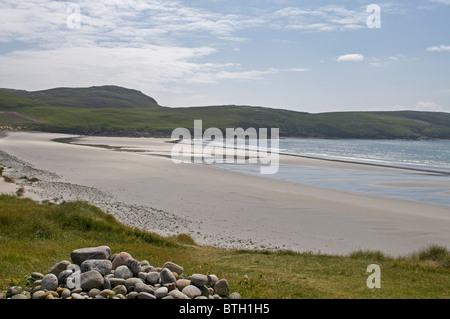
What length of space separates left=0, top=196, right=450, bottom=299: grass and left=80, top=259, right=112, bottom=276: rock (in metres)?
1.33

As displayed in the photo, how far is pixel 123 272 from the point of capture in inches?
362

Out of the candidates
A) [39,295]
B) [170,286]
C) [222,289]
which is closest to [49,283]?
[39,295]

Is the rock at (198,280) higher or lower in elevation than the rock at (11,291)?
higher

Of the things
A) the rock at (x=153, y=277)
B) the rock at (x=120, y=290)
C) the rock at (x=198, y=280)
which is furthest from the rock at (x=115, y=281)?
the rock at (x=198, y=280)

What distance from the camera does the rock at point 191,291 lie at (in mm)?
8454

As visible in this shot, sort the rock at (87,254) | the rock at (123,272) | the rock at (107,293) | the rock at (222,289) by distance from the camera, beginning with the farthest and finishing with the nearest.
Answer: the rock at (87,254) < the rock at (123,272) < the rock at (222,289) < the rock at (107,293)

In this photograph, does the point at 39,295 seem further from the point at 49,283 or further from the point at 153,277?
the point at 153,277

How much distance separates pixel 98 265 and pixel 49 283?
47.3 inches

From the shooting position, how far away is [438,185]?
42031 millimetres

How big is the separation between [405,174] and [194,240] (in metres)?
40.1

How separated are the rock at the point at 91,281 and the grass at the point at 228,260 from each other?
1.53m

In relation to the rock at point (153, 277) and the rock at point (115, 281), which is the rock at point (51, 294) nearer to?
the rock at point (115, 281)
